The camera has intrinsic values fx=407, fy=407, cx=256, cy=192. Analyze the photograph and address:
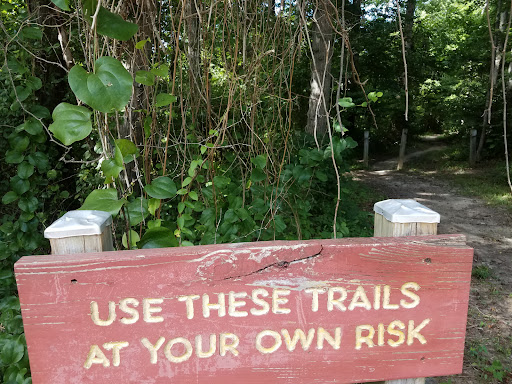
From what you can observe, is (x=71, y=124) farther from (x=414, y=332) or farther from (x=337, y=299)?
(x=414, y=332)

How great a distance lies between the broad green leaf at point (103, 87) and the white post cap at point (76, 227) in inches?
10.1

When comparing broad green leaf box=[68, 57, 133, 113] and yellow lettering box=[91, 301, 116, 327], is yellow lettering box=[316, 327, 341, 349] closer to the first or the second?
yellow lettering box=[91, 301, 116, 327]

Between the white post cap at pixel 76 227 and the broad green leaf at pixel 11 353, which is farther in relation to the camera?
the broad green leaf at pixel 11 353

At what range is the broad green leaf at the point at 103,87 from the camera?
87 centimetres

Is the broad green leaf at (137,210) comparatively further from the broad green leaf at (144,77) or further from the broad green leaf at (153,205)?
the broad green leaf at (144,77)

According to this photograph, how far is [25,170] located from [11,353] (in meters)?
1.04

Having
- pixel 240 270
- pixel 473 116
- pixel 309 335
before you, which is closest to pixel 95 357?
pixel 240 270

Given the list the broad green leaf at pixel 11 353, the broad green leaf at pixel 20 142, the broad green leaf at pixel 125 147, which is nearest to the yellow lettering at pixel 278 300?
the broad green leaf at pixel 125 147

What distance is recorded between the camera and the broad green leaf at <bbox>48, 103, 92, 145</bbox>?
0.94 meters

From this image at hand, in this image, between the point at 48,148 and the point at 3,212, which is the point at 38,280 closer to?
the point at 48,148

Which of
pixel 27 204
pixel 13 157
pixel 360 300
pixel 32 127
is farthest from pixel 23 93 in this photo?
pixel 360 300

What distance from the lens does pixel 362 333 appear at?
0.95 meters

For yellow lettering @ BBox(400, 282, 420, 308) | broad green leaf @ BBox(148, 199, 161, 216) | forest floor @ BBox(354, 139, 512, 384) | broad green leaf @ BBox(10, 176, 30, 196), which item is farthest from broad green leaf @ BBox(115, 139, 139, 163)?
forest floor @ BBox(354, 139, 512, 384)

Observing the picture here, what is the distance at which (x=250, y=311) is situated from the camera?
36.0 inches
